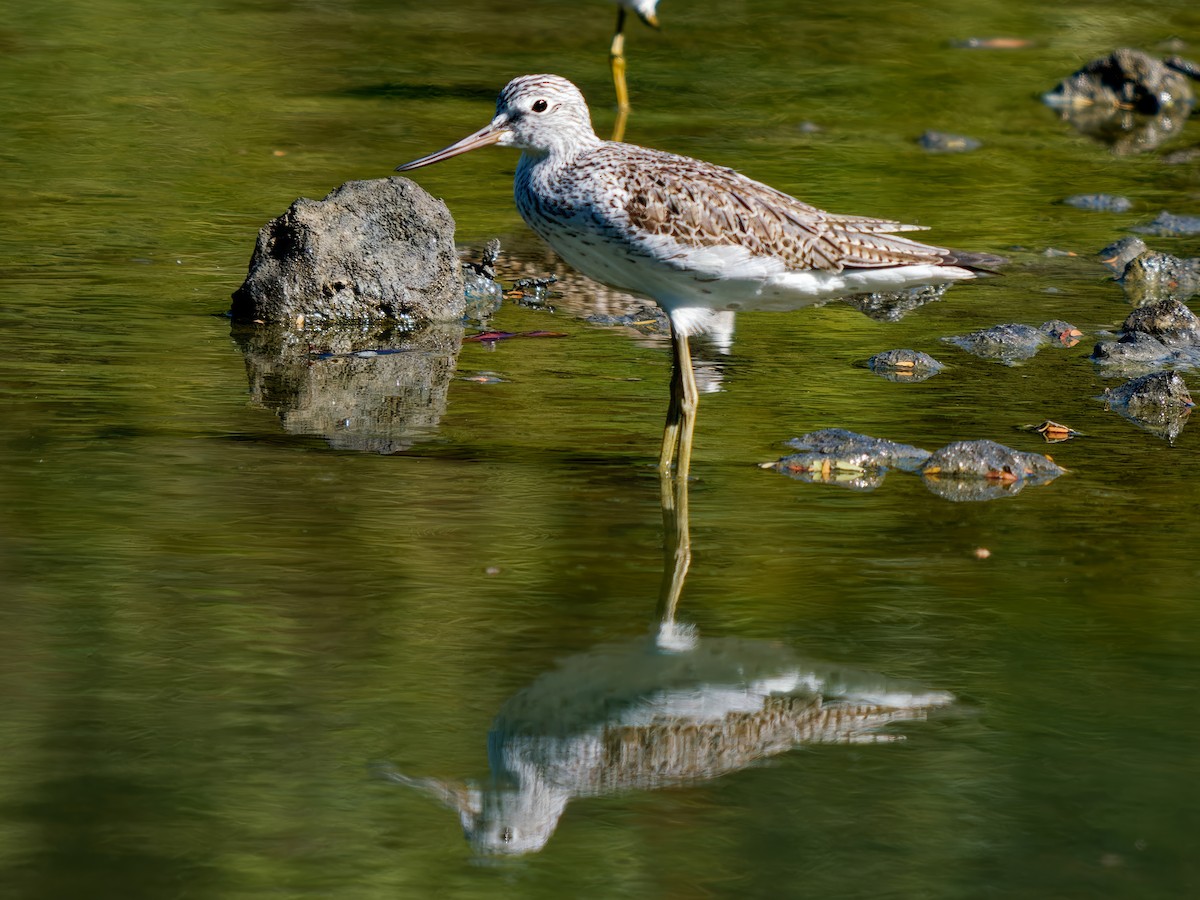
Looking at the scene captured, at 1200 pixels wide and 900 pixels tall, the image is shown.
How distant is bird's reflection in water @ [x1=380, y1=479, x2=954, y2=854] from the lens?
4.48 m

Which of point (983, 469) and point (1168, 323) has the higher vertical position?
point (1168, 323)

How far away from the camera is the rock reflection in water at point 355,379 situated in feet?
23.7

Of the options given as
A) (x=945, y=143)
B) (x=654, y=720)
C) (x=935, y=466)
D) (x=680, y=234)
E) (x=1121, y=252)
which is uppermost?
(x=680, y=234)

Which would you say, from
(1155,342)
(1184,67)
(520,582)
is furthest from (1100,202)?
(520,582)

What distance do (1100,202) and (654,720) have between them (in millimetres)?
8029

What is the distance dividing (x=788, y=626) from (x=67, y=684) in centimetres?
208

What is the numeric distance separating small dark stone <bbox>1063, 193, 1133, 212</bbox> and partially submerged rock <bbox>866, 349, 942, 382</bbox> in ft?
13.1

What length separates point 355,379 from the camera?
7.92 meters

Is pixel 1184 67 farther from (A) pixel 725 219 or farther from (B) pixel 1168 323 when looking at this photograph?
(A) pixel 725 219

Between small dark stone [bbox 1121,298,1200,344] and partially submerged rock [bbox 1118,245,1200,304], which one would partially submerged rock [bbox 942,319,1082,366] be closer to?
small dark stone [bbox 1121,298,1200,344]

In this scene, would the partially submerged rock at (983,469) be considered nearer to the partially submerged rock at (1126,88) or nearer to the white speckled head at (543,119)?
the white speckled head at (543,119)

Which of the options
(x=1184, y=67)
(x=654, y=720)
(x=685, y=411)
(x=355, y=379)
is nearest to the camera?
(x=654, y=720)

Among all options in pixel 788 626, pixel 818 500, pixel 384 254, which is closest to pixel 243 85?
pixel 384 254

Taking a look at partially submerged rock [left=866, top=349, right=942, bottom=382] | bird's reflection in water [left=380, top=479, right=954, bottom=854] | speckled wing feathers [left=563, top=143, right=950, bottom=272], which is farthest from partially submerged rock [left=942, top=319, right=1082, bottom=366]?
bird's reflection in water [left=380, top=479, right=954, bottom=854]
